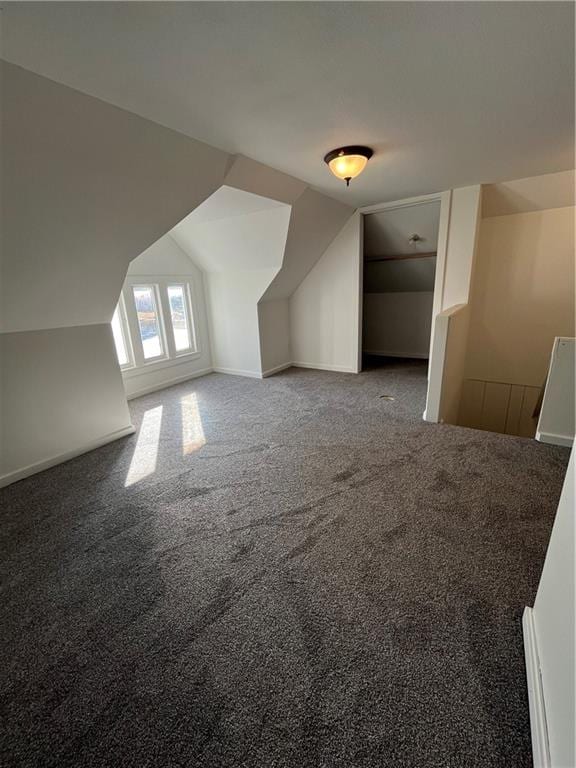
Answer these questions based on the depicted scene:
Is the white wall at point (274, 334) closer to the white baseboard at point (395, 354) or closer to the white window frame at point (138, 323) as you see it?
the white window frame at point (138, 323)

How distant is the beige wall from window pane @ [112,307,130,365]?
4.46 metres

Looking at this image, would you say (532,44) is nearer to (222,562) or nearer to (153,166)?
(153,166)

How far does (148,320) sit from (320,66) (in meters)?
3.55

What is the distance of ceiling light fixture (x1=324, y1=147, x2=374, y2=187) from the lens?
2.33 meters

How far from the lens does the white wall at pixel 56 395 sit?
242cm

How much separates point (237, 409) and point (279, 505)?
1761 millimetres

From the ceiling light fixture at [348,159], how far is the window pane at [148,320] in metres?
2.82

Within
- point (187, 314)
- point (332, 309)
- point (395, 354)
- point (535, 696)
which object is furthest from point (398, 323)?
point (535, 696)

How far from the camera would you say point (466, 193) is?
343 cm

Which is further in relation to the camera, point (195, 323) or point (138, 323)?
point (195, 323)

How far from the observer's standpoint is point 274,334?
496cm

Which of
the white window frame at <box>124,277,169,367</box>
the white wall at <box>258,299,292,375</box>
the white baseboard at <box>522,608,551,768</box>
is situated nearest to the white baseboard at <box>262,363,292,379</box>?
the white wall at <box>258,299,292,375</box>

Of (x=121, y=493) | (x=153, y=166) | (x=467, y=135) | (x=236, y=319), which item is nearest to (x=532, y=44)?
(x=467, y=135)

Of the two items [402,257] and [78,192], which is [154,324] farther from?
[402,257]
